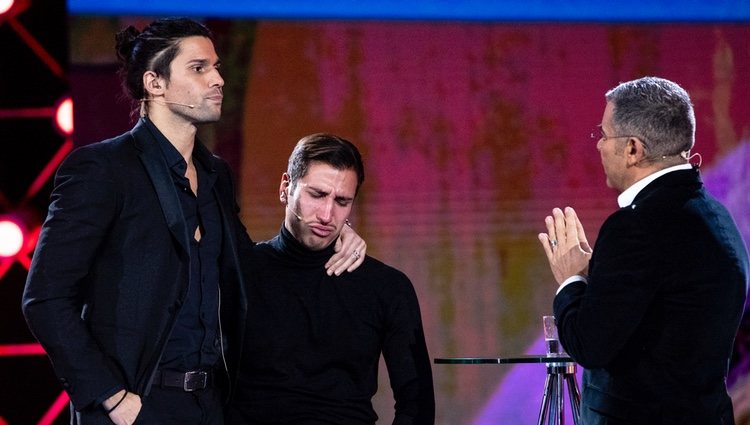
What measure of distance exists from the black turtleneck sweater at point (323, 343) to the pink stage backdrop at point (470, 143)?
1.79m

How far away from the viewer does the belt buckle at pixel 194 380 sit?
211 cm

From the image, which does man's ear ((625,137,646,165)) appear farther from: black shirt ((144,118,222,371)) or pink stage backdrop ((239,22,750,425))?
pink stage backdrop ((239,22,750,425))

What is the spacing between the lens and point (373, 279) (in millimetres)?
2637

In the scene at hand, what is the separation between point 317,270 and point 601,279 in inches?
33.4

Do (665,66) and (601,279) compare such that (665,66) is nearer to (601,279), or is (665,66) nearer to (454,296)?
(454,296)

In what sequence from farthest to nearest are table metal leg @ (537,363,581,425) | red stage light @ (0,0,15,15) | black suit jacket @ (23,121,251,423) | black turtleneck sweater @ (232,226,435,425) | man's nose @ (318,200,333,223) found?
red stage light @ (0,0,15,15) < table metal leg @ (537,363,581,425) < man's nose @ (318,200,333,223) < black turtleneck sweater @ (232,226,435,425) < black suit jacket @ (23,121,251,423)

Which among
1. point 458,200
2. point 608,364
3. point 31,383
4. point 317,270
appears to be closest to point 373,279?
point 317,270

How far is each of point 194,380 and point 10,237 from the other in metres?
1.61

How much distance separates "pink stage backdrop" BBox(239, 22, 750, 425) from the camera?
440cm

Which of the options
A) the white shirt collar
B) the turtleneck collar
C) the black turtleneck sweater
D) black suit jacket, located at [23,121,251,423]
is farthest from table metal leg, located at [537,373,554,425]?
black suit jacket, located at [23,121,251,423]

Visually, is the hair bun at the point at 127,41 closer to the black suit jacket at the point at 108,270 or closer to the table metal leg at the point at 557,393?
the black suit jacket at the point at 108,270

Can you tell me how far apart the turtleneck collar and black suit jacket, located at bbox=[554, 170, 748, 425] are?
754 millimetres

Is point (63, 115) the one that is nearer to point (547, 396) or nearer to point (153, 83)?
point (153, 83)

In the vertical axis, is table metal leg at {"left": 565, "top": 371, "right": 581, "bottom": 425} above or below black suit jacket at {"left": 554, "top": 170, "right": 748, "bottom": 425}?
below
